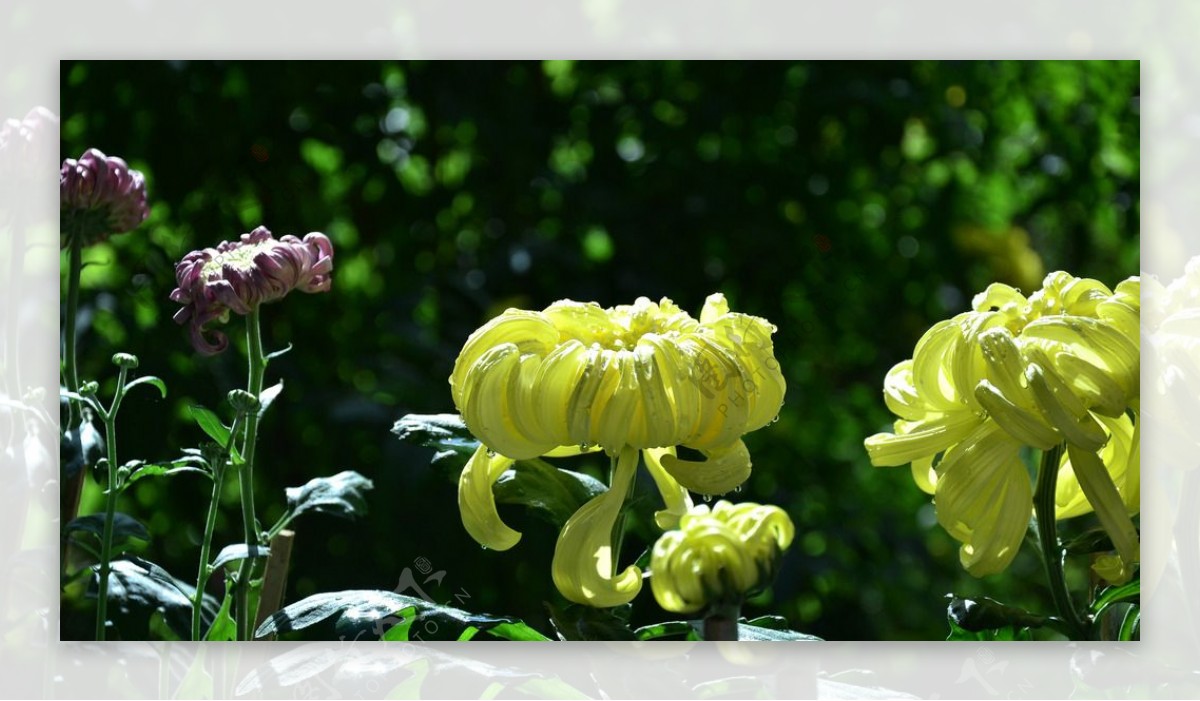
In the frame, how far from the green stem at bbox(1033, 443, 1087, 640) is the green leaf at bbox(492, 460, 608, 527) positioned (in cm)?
29

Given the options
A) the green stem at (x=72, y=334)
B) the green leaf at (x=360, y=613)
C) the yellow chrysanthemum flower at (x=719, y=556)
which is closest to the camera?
the yellow chrysanthemum flower at (x=719, y=556)

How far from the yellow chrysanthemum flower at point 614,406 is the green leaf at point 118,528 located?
317mm

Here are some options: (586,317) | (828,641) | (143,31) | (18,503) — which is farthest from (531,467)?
(143,31)

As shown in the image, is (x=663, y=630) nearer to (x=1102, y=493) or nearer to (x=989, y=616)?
(x=989, y=616)

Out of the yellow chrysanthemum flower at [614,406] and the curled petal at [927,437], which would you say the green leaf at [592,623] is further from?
the curled petal at [927,437]

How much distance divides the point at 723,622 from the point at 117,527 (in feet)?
1.62

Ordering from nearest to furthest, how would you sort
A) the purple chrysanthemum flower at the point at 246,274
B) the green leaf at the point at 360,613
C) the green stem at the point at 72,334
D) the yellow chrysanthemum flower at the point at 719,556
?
the yellow chrysanthemum flower at the point at 719,556 → the green leaf at the point at 360,613 → the purple chrysanthemum flower at the point at 246,274 → the green stem at the point at 72,334

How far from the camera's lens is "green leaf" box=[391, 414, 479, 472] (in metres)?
0.94

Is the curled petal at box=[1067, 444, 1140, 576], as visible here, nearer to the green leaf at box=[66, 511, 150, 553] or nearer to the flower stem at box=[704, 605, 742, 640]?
the flower stem at box=[704, 605, 742, 640]

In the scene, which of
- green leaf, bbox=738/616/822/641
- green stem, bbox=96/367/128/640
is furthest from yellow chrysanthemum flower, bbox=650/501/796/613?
green stem, bbox=96/367/128/640

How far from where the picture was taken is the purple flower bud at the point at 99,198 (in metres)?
1.11

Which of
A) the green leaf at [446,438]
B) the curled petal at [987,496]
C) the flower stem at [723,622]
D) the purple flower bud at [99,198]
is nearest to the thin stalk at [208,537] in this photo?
the green leaf at [446,438]

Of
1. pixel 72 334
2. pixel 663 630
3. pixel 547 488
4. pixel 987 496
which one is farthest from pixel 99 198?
pixel 987 496

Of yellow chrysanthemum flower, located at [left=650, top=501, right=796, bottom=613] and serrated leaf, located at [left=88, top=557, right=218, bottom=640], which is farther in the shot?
serrated leaf, located at [left=88, top=557, right=218, bottom=640]
